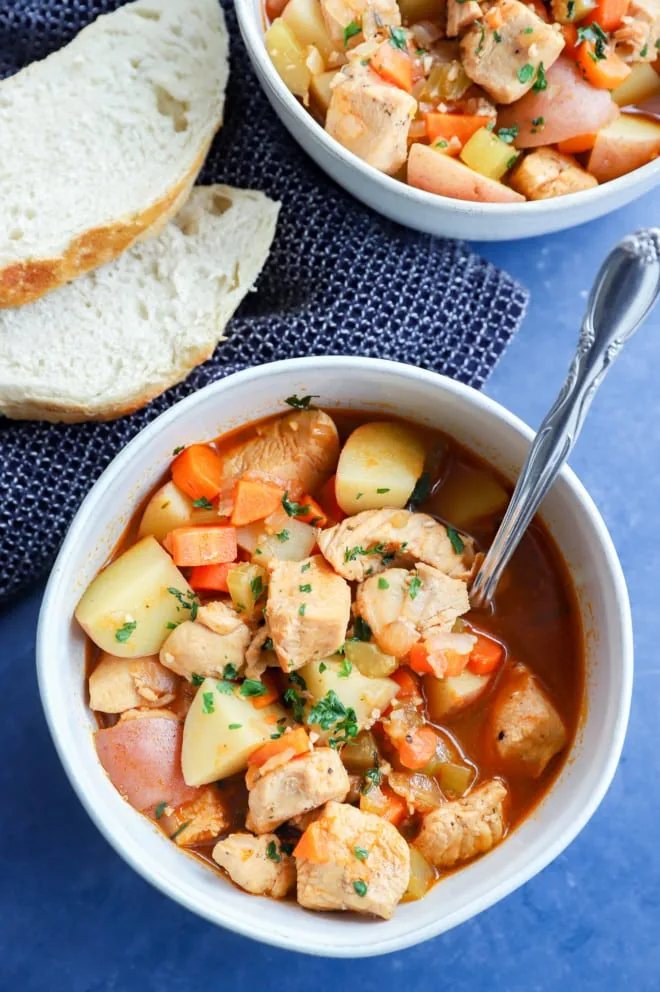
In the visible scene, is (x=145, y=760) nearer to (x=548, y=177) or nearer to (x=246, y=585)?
(x=246, y=585)

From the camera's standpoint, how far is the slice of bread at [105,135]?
2.82 metres

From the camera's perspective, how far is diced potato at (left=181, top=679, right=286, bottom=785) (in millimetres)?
2250

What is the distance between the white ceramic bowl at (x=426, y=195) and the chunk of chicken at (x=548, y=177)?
84mm

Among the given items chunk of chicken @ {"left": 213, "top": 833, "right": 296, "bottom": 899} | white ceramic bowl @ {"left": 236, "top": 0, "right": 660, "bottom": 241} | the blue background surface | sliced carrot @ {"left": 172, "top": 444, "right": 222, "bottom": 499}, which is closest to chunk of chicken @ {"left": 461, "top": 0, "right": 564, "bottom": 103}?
white ceramic bowl @ {"left": 236, "top": 0, "right": 660, "bottom": 241}

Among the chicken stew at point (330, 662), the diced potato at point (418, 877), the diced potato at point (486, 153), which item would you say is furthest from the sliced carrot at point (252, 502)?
the diced potato at point (486, 153)

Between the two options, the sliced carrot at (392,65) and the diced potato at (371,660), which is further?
the sliced carrot at (392,65)

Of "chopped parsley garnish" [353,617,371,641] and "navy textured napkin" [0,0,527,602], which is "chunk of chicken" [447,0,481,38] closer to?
"navy textured napkin" [0,0,527,602]

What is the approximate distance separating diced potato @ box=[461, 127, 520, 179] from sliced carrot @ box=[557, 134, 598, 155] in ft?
0.43

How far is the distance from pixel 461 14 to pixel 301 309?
860mm

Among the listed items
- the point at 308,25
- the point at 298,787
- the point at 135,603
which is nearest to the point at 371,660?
the point at 298,787

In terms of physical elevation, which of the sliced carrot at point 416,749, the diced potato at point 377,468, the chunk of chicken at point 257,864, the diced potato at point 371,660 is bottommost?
the chunk of chicken at point 257,864

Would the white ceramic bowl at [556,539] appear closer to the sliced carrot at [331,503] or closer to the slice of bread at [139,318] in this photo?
the sliced carrot at [331,503]

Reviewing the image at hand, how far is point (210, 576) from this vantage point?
239 cm

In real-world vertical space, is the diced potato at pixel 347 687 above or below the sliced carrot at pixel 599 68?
below
